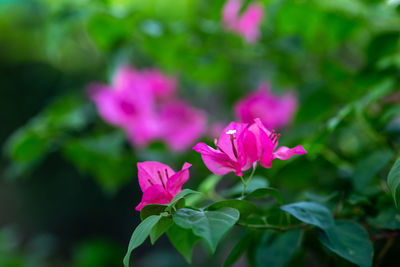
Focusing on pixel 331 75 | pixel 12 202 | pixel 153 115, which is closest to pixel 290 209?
pixel 331 75

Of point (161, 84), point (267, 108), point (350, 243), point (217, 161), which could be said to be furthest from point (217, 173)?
point (161, 84)

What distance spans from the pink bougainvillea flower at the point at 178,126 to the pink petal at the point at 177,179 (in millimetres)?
440

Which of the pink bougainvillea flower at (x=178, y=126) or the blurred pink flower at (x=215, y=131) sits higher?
the pink bougainvillea flower at (x=178, y=126)

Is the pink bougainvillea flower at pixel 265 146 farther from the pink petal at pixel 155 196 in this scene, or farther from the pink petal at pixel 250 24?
the pink petal at pixel 250 24

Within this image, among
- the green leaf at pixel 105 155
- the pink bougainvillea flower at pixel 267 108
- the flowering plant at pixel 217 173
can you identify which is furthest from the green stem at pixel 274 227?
the green leaf at pixel 105 155

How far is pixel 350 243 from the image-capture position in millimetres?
276

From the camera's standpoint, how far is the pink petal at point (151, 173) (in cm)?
27

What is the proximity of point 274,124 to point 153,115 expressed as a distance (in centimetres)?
23

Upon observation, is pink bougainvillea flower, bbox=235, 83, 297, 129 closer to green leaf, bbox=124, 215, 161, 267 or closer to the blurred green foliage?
the blurred green foliage

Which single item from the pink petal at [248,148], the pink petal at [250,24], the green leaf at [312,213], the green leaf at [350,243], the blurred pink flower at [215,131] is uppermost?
the pink petal at [250,24]

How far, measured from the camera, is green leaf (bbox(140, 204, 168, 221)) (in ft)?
0.80

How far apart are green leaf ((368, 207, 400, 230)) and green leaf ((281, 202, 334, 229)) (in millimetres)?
56

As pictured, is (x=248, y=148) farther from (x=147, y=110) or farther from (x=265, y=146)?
(x=147, y=110)

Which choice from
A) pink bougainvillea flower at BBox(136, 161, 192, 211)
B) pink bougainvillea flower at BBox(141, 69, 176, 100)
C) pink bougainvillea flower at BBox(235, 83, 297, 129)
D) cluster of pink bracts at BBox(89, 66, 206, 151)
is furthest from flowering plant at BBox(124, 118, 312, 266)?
pink bougainvillea flower at BBox(141, 69, 176, 100)
